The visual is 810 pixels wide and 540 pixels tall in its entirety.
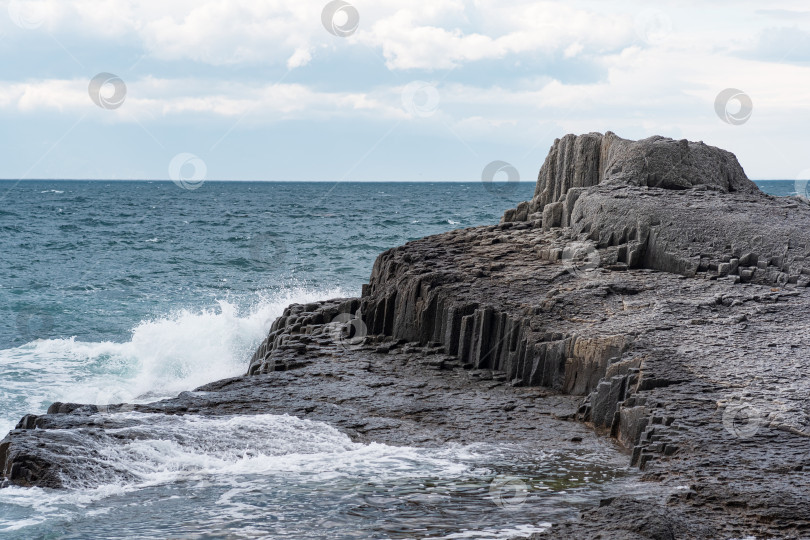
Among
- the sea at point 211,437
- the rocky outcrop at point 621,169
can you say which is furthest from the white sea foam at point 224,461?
the rocky outcrop at point 621,169

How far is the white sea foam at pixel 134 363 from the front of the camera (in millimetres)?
16578

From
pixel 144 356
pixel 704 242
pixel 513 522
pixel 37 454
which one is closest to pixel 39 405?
pixel 144 356

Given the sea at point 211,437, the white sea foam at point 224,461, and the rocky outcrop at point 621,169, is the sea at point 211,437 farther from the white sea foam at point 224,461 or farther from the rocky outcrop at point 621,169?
the rocky outcrop at point 621,169

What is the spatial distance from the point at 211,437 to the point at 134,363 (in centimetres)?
1041

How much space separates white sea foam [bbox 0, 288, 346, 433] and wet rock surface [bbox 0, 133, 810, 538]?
2805 mm

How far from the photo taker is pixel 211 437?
10.2 m

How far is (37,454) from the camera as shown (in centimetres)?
914

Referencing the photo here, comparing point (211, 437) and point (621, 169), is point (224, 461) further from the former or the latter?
point (621, 169)

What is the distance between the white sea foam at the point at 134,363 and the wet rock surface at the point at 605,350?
281cm

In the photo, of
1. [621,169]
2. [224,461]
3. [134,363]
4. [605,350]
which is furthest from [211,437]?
[621,169]

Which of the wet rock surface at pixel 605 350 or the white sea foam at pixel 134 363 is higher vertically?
the wet rock surface at pixel 605 350

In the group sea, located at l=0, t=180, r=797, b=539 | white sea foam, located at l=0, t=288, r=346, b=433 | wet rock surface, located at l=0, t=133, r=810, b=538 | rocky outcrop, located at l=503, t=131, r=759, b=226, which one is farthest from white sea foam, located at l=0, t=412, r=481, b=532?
rocky outcrop, located at l=503, t=131, r=759, b=226

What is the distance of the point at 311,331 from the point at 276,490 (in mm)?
6757

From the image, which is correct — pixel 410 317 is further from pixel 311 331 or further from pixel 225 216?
pixel 225 216
